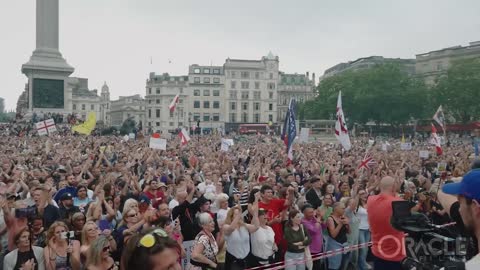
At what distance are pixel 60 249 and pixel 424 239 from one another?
13.2ft

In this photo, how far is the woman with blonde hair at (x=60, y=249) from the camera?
590 cm

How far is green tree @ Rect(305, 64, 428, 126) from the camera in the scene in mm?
81250

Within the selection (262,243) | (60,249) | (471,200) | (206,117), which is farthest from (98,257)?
(206,117)

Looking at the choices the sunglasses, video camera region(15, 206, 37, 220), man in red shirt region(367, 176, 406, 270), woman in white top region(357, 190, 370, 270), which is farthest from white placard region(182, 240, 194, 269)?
the sunglasses

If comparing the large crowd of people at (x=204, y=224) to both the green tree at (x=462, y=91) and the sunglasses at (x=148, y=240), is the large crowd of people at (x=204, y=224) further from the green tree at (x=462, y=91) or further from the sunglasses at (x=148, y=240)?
the green tree at (x=462, y=91)

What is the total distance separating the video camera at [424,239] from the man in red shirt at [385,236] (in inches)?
46.2

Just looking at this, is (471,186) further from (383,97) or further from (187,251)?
(383,97)

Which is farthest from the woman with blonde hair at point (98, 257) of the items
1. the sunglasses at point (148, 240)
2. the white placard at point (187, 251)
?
the sunglasses at point (148, 240)

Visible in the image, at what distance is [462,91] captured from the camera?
74.8m

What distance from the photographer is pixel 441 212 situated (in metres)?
9.88

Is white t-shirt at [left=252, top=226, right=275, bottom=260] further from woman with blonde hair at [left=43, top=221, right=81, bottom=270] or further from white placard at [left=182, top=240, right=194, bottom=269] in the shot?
woman with blonde hair at [left=43, top=221, right=81, bottom=270]

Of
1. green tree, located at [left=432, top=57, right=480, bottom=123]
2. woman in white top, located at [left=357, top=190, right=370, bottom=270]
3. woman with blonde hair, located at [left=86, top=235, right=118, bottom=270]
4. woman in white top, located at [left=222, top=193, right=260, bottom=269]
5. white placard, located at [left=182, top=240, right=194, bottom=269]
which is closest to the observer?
woman with blonde hair, located at [left=86, top=235, right=118, bottom=270]

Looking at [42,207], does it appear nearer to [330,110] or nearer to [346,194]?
[346,194]

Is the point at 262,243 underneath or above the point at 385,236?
underneath
